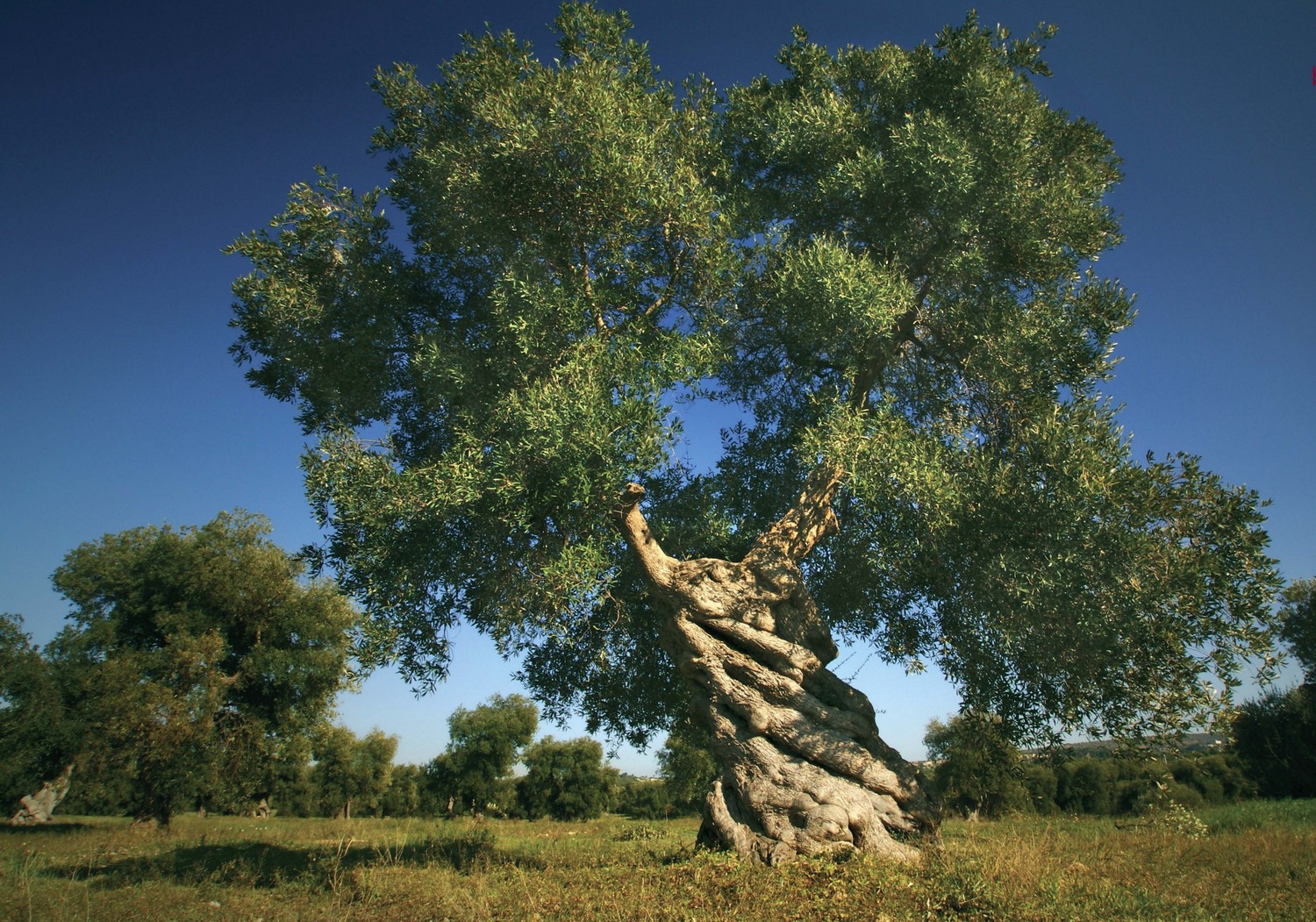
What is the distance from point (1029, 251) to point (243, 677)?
96.7 ft

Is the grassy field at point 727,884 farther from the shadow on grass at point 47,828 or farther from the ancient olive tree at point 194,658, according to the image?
the shadow on grass at point 47,828

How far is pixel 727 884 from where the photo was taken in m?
8.95

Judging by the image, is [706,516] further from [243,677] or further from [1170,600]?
[243,677]

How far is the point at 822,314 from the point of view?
468 inches

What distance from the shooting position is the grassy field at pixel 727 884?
25.9 ft

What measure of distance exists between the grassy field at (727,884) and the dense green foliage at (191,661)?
1117cm

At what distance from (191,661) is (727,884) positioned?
23.9 m

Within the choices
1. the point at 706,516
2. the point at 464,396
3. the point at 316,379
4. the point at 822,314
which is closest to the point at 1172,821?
the point at 706,516

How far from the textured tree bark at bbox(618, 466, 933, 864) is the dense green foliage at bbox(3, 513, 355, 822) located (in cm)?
1729

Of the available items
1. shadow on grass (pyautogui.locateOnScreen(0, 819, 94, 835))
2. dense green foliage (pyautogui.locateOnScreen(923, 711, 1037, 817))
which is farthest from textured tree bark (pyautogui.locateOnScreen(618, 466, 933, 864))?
shadow on grass (pyautogui.locateOnScreen(0, 819, 94, 835))

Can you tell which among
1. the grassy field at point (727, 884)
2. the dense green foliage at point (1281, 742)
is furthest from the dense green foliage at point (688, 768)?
the dense green foliage at point (1281, 742)

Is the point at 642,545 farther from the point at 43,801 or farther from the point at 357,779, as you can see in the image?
the point at 357,779

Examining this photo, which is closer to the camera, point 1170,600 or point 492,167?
point 1170,600

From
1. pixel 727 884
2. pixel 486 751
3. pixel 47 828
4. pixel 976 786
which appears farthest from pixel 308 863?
pixel 486 751
